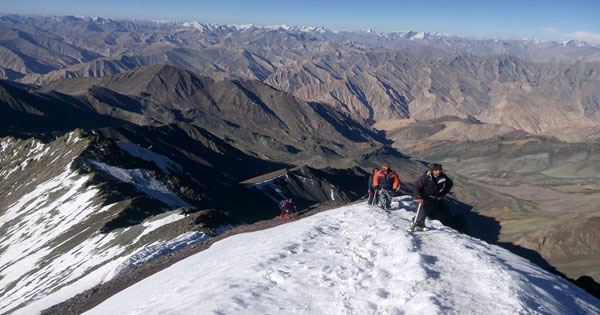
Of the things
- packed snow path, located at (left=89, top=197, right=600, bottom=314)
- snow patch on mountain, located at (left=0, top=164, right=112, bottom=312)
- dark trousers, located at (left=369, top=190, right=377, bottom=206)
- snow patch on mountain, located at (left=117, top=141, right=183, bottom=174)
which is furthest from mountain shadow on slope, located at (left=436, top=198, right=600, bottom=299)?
snow patch on mountain, located at (left=117, top=141, right=183, bottom=174)

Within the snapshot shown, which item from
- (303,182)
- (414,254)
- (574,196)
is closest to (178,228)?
(414,254)

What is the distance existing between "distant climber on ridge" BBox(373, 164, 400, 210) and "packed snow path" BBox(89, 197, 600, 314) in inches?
111

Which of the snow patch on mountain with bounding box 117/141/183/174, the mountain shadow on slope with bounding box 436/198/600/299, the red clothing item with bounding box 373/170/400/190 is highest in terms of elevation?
the red clothing item with bounding box 373/170/400/190

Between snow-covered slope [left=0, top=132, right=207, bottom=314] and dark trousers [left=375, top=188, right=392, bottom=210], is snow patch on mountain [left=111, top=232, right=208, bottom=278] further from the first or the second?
dark trousers [left=375, top=188, right=392, bottom=210]

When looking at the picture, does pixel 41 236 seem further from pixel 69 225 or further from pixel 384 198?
pixel 384 198

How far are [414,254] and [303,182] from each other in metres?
128

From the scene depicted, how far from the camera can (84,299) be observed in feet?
81.0

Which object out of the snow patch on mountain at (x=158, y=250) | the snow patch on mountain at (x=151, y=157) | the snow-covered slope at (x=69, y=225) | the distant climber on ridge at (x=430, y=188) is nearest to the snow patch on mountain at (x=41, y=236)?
the snow-covered slope at (x=69, y=225)

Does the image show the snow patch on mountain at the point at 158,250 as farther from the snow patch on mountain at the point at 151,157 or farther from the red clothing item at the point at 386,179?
the snow patch on mountain at the point at 151,157

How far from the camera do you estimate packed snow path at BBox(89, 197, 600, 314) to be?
1413cm

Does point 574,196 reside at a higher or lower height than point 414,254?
lower

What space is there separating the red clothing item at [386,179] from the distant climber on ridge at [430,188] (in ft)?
13.0

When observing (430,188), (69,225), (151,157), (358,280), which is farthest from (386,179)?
(151,157)

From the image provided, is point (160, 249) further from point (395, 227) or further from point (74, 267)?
point (395, 227)
